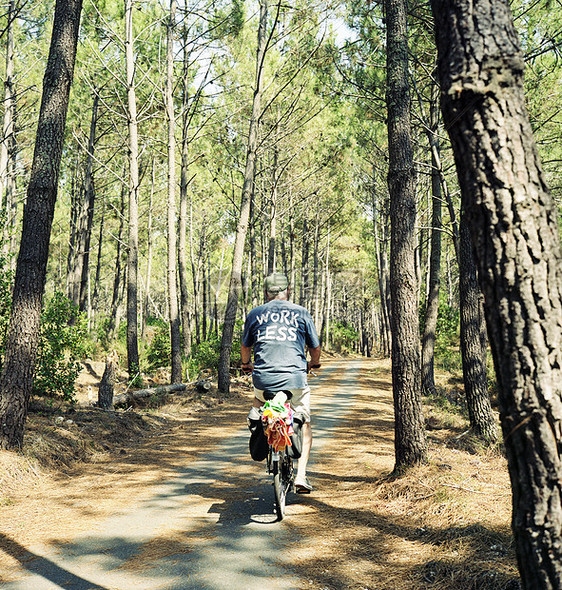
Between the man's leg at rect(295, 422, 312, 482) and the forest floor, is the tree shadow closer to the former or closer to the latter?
the forest floor

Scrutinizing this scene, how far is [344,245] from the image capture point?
1714 inches

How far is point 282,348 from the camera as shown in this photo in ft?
15.8

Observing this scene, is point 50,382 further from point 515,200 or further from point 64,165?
point 64,165

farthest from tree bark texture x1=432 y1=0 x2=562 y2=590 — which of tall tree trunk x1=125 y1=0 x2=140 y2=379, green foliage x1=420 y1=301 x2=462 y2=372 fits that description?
green foliage x1=420 y1=301 x2=462 y2=372

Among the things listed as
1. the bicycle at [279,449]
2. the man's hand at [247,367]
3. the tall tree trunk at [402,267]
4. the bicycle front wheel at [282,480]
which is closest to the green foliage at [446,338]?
the tall tree trunk at [402,267]

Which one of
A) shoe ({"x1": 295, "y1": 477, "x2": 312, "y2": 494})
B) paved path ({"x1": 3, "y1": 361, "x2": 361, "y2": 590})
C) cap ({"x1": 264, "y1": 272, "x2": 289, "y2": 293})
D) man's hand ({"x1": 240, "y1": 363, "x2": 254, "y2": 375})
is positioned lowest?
paved path ({"x1": 3, "y1": 361, "x2": 361, "y2": 590})

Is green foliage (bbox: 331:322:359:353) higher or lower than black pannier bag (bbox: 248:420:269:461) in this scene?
higher

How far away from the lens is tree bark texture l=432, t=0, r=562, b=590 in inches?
78.1

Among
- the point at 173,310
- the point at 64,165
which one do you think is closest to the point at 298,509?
the point at 173,310

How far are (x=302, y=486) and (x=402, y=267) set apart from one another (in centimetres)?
250

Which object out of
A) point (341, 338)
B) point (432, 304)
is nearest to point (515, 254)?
point (432, 304)

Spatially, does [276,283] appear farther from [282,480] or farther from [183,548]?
[183,548]

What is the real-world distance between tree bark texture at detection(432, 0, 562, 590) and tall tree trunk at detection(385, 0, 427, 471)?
3388mm

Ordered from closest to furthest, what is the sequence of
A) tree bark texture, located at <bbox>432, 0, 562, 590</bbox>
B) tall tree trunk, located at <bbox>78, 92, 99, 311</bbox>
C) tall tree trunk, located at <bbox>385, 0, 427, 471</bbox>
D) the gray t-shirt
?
tree bark texture, located at <bbox>432, 0, 562, 590</bbox> < the gray t-shirt < tall tree trunk, located at <bbox>385, 0, 427, 471</bbox> < tall tree trunk, located at <bbox>78, 92, 99, 311</bbox>
